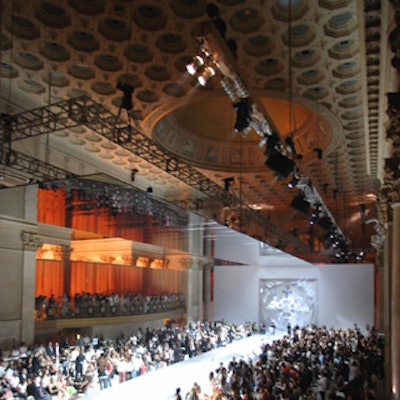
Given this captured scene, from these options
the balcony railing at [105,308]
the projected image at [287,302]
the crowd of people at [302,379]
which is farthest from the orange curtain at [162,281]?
the projected image at [287,302]

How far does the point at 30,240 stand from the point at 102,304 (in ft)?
16.2

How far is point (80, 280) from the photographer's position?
2056 centimetres

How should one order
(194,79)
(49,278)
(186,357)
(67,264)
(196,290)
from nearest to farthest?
(194,79), (186,357), (49,278), (67,264), (196,290)

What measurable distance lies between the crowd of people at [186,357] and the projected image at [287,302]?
10018mm

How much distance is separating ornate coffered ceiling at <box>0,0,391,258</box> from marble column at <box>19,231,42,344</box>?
2974 millimetres

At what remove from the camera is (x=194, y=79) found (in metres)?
11.8

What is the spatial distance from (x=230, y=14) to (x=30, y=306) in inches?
459

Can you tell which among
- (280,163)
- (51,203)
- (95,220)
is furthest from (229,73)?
(51,203)

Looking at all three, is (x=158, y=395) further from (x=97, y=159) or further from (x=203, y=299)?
(x=203, y=299)

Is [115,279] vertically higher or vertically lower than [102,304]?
higher

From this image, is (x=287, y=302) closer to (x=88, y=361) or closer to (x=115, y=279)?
(x=115, y=279)

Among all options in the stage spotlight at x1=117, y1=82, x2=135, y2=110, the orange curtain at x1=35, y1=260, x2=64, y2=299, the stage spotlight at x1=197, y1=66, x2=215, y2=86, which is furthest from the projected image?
the stage spotlight at x1=197, y1=66, x2=215, y2=86

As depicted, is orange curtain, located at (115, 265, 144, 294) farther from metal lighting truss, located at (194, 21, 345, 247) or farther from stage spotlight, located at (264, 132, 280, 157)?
stage spotlight, located at (264, 132, 280, 157)

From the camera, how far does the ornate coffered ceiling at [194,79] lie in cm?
875
